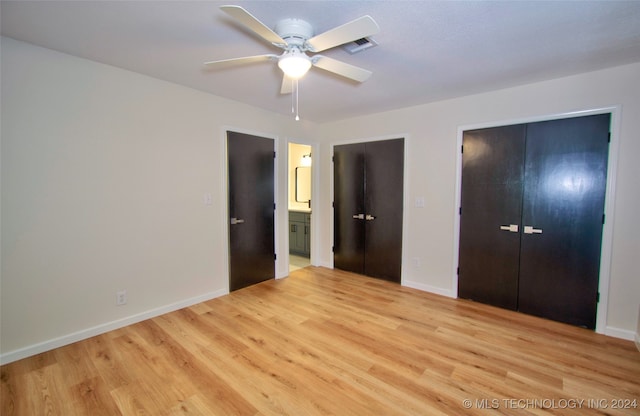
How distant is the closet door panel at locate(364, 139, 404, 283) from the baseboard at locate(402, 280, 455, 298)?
0.16 metres

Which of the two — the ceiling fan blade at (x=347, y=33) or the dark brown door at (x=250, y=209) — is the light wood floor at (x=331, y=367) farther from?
the ceiling fan blade at (x=347, y=33)

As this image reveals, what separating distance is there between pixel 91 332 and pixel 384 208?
3.52 metres

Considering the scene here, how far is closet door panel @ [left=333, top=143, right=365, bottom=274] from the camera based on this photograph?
421 centimetres

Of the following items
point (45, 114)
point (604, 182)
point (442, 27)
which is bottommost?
point (604, 182)

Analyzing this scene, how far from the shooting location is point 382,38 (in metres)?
1.95

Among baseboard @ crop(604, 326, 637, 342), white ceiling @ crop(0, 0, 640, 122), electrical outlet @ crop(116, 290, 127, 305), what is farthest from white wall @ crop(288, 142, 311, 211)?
baseboard @ crop(604, 326, 637, 342)

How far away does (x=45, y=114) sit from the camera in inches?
85.4

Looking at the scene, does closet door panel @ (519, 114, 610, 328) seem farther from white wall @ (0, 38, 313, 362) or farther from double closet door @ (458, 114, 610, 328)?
white wall @ (0, 38, 313, 362)

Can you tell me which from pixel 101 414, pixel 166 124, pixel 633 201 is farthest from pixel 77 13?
pixel 633 201

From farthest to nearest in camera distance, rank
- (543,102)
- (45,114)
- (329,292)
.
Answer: (329,292) → (543,102) → (45,114)

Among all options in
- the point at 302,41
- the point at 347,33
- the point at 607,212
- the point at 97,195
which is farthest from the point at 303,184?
the point at 607,212

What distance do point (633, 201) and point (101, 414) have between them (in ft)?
14.2

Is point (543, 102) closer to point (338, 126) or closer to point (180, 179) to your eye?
point (338, 126)

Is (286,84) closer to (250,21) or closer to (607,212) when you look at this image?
(250,21)
